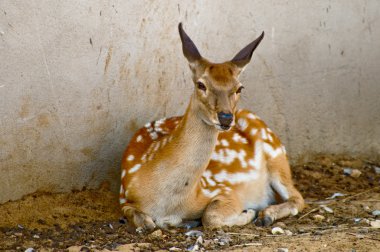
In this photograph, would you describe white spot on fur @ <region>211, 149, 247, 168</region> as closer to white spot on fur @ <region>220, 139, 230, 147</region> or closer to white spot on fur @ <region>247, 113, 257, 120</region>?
white spot on fur @ <region>220, 139, 230, 147</region>

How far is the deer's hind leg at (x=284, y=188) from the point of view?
22.1ft

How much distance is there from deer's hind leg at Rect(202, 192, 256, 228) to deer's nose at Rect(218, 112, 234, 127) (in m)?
0.85

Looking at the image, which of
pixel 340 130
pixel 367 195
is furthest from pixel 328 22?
pixel 367 195

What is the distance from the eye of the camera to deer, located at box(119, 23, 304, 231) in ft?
19.6

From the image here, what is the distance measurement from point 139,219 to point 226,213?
2.36 feet

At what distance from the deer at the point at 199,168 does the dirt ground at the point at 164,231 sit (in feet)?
0.48

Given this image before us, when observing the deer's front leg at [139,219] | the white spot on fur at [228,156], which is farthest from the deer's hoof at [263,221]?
the deer's front leg at [139,219]

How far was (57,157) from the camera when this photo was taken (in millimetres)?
6352

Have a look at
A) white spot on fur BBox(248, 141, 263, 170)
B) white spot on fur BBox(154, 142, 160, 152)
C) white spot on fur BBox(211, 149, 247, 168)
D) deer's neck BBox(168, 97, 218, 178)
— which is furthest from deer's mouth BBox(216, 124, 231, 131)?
white spot on fur BBox(248, 141, 263, 170)

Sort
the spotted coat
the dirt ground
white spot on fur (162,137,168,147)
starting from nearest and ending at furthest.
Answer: the dirt ground
white spot on fur (162,137,168,147)
the spotted coat

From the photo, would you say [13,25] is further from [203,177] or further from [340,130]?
[340,130]

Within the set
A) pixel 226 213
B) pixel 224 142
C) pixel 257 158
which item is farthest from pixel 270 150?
pixel 226 213

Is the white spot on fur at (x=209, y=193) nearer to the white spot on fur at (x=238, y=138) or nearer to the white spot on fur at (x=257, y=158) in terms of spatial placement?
the white spot on fur at (x=257, y=158)

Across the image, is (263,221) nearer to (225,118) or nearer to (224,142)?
(224,142)
